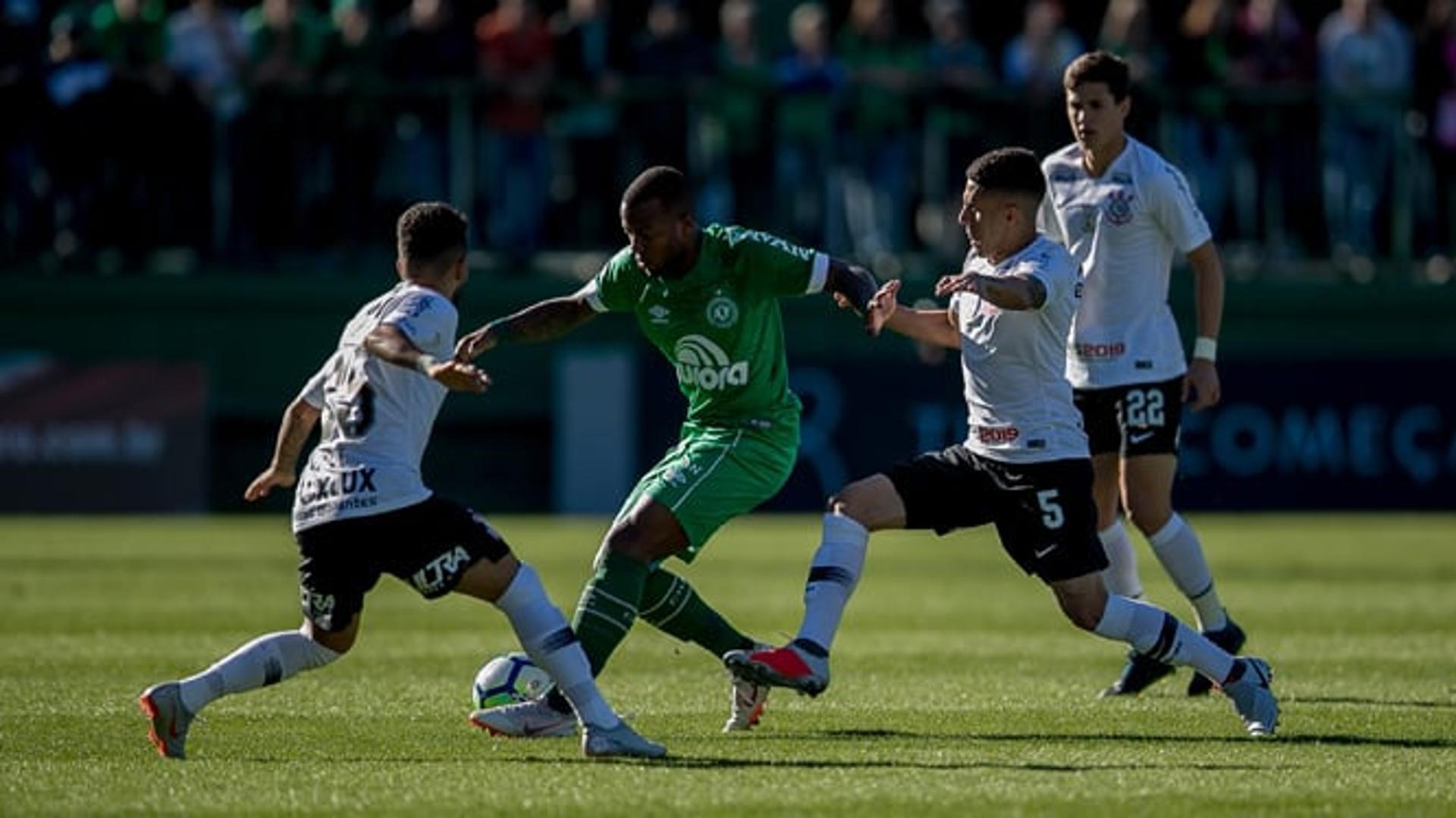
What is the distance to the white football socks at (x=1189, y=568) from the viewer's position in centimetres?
1159

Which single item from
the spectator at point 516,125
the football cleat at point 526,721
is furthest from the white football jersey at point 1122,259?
the spectator at point 516,125

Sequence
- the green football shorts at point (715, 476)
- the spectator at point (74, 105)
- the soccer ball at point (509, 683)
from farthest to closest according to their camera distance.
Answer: the spectator at point (74, 105) < the soccer ball at point (509, 683) < the green football shorts at point (715, 476)

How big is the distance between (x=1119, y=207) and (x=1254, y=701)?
Answer: 2518mm

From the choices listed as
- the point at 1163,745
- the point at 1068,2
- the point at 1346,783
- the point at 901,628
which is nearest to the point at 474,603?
the point at 901,628

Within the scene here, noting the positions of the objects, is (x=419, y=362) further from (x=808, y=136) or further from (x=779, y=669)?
(x=808, y=136)

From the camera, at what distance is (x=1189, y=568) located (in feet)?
38.0

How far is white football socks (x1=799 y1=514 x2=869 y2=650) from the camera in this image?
9828 mm

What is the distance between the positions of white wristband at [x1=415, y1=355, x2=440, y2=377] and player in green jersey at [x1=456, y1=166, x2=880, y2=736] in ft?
2.31

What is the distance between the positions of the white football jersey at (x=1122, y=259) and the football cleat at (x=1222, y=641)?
1075 mm

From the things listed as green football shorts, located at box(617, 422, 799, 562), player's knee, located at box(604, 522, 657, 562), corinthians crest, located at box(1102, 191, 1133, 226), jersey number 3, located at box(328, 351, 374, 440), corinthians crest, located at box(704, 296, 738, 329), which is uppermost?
corinthians crest, located at box(1102, 191, 1133, 226)

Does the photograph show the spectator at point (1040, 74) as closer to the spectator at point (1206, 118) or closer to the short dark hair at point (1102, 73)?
the spectator at point (1206, 118)

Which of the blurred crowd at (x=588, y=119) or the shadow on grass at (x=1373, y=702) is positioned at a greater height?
the blurred crowd at (x=588, y=119)

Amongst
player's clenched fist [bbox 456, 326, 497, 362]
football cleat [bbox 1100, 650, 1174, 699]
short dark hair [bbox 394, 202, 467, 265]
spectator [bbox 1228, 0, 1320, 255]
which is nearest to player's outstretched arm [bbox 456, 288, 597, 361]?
player's clenched fist [bbox 456, 326, 497, 362]

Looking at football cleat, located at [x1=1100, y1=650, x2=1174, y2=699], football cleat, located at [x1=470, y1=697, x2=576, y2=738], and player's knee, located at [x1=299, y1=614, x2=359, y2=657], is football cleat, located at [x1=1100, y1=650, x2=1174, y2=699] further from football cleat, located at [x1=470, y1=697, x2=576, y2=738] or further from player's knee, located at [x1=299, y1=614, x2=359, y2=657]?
player's knee, located at [x1=299, y1=614, x2=359, y2=657]
